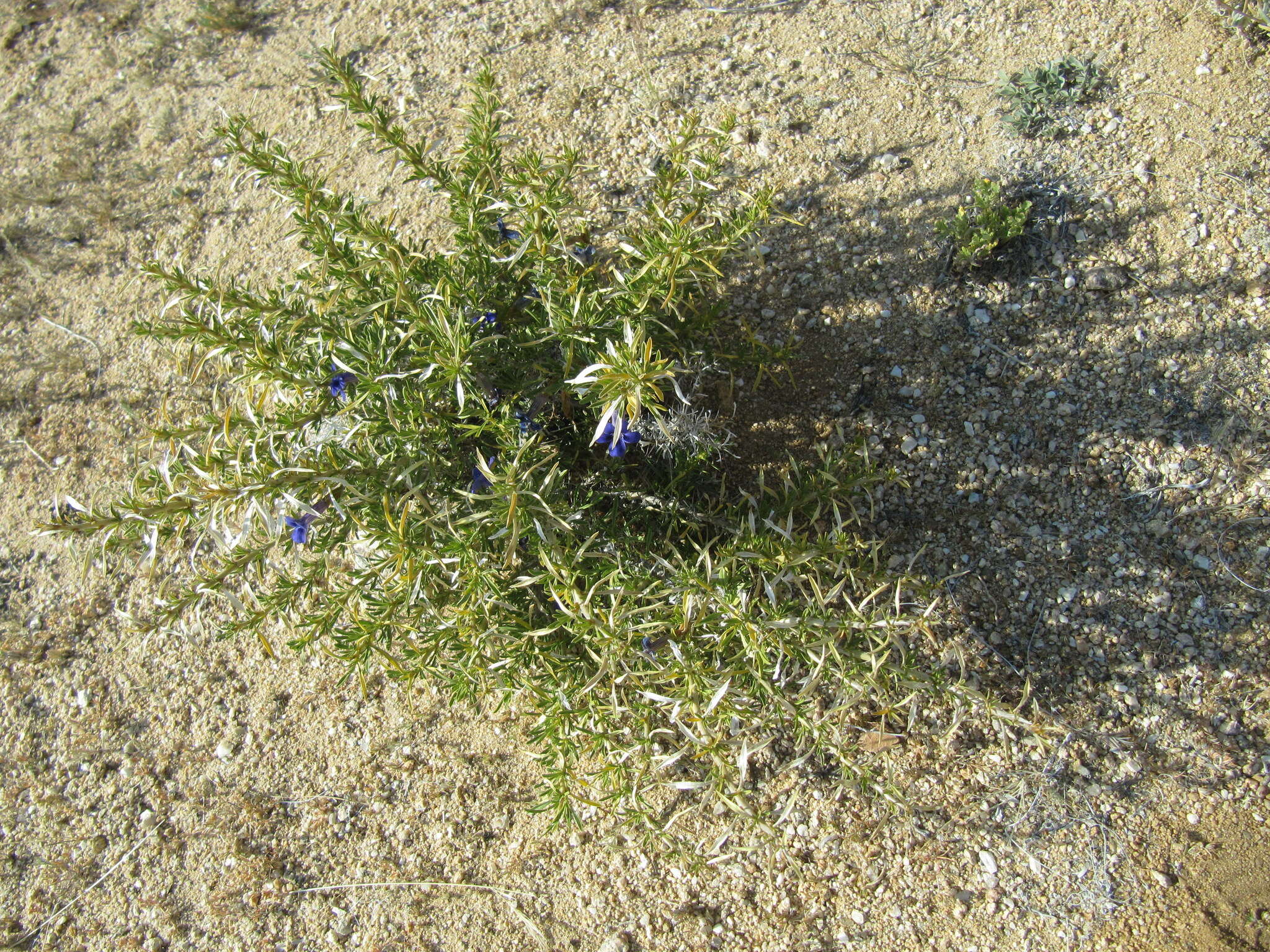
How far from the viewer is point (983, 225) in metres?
2.92

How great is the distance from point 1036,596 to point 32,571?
12.7ft

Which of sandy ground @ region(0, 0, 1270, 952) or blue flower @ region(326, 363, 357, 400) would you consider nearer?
blue flower @ region(326, 363, 357, 400)

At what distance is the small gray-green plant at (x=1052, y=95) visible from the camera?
3.12 meters

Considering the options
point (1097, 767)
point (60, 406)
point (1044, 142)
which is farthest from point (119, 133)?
point (1097, 767)

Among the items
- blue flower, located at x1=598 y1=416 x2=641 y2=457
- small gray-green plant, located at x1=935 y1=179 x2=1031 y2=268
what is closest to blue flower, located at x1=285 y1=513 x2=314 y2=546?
blue flower, located at x1=598 y1=416 x2=641 y2=457

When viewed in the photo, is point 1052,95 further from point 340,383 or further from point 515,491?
point 340,383

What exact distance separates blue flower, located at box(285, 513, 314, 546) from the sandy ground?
3.91 feet

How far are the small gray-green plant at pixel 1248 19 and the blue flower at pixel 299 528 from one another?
12.2ft

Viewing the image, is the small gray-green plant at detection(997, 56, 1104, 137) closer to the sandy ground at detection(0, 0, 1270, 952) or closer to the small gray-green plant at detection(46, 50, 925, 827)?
the sandy ground at detection(0, 0, 1270, 952)

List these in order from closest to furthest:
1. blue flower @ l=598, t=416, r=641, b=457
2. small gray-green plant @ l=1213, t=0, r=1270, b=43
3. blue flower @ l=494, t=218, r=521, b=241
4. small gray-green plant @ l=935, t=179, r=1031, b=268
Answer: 1. blue flower @ l=598, t=416, r=641, b=457
2. blue flower @ l=494, t=218, r=521, b=241
3. small gray-green plant @ l=935, t=179, r=1031, b=268
4. small gray-green plant @ l=1213, t=0, r=1270, b=43

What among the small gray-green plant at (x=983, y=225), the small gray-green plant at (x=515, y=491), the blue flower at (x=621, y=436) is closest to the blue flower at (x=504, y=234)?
the small gray-green plant at (x=515, y=491)

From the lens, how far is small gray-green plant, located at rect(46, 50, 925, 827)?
77.7 inches

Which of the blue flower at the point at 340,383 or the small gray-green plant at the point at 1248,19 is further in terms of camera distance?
the small gray-green plant at the point at 1248,19

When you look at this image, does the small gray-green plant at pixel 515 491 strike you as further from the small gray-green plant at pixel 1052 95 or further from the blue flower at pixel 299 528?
the small gray-green plant at pixel 1052 95
